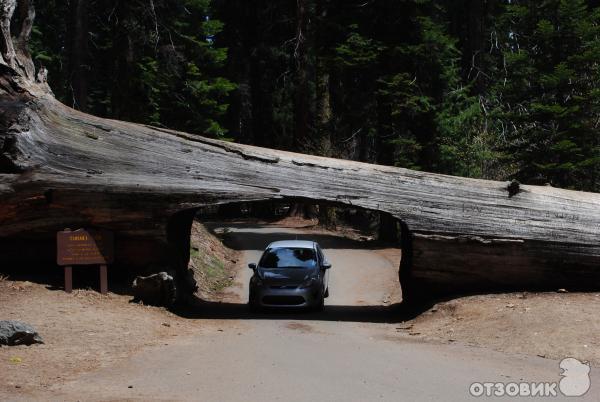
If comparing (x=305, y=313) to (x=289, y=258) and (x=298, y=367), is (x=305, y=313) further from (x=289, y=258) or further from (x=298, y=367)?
(x=298, y=367)

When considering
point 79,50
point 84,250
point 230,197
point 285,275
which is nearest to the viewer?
point 84,250

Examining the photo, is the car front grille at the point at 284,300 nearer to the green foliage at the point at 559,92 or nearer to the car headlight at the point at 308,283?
the car headlight at the point at 308,283

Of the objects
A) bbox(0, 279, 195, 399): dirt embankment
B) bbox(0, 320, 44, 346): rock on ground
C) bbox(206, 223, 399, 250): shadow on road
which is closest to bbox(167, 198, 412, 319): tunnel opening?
bbox(206, 223, 399, 250): shadow on road

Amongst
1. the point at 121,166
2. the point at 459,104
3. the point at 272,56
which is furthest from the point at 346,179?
the point at 272,56

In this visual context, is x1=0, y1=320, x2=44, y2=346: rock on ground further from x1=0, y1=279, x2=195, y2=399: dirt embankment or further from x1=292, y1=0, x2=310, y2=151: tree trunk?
x1=292, y1=0, x2=310, y2=151: tree trunk

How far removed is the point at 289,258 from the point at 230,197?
11.6 ft

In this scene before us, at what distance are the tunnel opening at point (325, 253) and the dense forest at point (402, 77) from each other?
4037 millimetres

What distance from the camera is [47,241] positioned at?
14.3m

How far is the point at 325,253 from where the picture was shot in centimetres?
2678

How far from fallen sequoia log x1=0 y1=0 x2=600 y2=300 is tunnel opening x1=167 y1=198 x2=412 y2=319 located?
1.88 feet

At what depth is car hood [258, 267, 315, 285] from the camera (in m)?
15.1

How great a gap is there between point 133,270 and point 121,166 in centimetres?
244

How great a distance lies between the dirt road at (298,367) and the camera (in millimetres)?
7262

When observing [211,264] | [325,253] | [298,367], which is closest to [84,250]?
[298,367]
